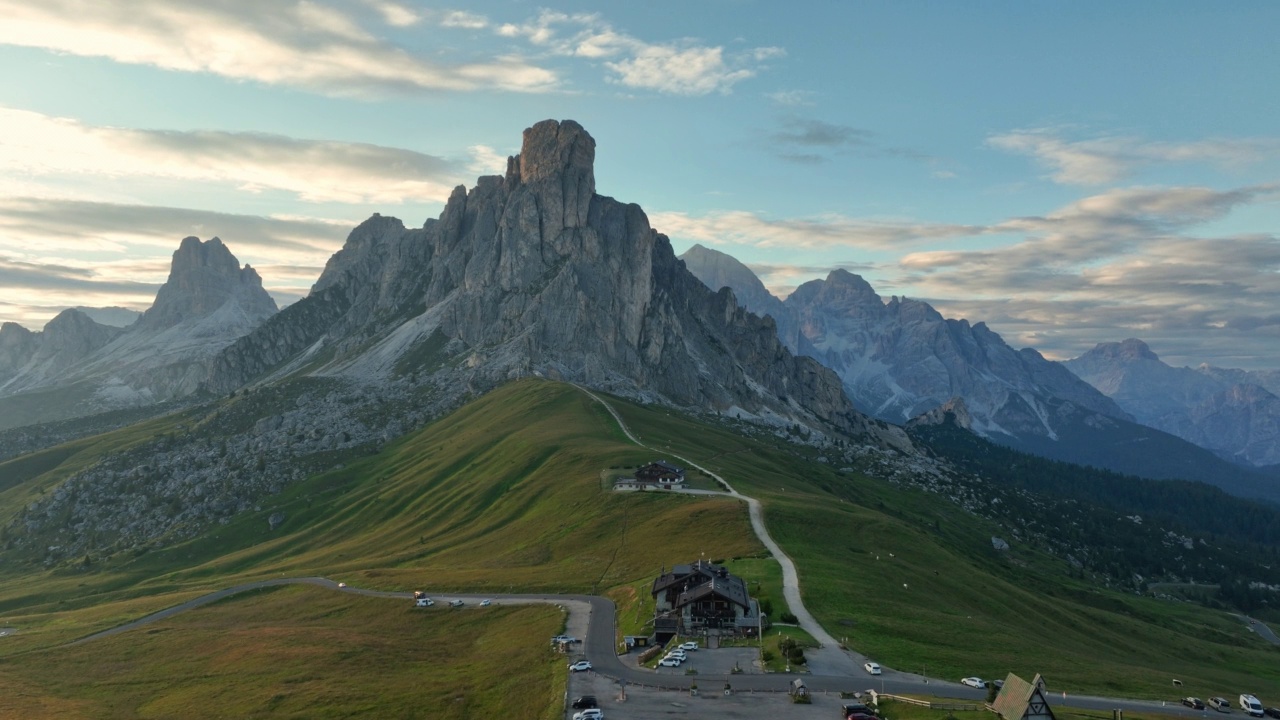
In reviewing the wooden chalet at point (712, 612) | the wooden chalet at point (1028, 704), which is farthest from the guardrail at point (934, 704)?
the wooden chalet at point (712, 612)

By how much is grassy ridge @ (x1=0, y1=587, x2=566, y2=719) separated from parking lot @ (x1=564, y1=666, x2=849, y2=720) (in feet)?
16.0

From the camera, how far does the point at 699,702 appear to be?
2549 inches

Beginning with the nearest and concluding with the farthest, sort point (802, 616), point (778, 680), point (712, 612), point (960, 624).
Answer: point (778, 680)
point (712, 612)
point (802, 616)
point (960, 624)

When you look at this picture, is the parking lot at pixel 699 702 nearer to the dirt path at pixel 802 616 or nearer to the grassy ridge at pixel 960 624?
the dirt path at pixel 802 616

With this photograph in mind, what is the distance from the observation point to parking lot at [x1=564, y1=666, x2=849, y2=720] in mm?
61938

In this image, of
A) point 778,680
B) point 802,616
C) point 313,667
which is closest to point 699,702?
point 778,680

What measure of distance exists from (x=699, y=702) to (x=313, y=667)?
56627mm

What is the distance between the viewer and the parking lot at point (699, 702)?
203 feet

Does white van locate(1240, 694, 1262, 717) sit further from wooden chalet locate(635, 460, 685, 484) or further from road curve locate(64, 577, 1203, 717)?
wooden chalet locate(635, 460, 685, 484)

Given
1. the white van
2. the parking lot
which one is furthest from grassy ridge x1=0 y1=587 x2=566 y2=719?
the white van

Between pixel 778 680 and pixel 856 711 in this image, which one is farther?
pixel 778 680

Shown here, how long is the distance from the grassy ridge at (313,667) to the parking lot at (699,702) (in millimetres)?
4888

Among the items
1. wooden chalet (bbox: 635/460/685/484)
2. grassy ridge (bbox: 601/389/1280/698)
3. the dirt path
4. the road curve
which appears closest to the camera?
the road curve

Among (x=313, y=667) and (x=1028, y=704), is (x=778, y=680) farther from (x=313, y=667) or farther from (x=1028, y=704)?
(x=313, y=667)
